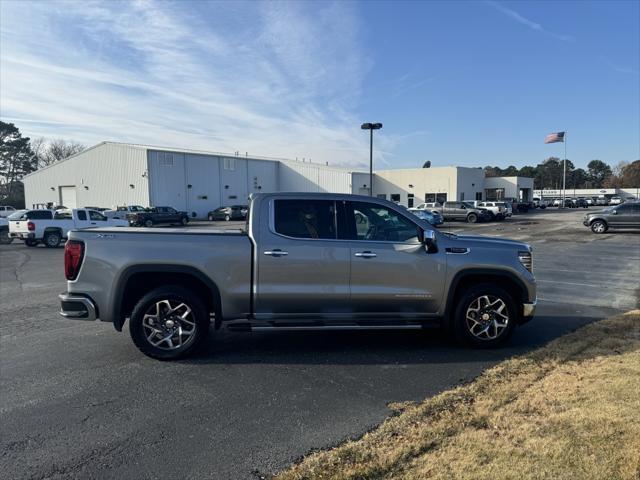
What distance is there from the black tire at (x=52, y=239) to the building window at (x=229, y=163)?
3452 cm

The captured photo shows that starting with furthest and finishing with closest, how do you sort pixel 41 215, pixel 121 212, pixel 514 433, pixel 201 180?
pixel 201 180 < pixel 121 212 < pixel 41 215 < pixel 514 433

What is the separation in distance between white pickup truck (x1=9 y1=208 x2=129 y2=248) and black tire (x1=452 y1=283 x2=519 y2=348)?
20142mm

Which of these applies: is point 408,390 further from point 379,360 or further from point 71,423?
point 71,423

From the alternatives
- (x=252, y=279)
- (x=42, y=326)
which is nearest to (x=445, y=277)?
(x=252, y=279)

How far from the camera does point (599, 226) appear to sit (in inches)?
1000

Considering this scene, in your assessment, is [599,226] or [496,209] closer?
[599,226]

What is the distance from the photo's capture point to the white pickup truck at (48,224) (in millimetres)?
21062

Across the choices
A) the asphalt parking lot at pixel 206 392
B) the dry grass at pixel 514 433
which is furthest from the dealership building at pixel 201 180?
the dry grass at pixel 514 433

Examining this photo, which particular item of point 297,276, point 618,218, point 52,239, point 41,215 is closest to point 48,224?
point 52,239

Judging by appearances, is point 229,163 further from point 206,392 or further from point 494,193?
point 206,392

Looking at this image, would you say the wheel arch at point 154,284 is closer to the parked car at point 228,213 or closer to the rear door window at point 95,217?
the rear door window at point 95,217

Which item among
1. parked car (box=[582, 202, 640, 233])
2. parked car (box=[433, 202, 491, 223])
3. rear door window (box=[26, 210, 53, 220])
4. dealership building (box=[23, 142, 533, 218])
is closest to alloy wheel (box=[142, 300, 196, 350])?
rear door window (box=[26, 210, 53, 220])

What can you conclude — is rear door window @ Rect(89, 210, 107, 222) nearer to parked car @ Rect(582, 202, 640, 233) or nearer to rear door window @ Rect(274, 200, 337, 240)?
rear door window @ Rect(274, 200, 337, 240)

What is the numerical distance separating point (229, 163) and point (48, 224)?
35702mm
